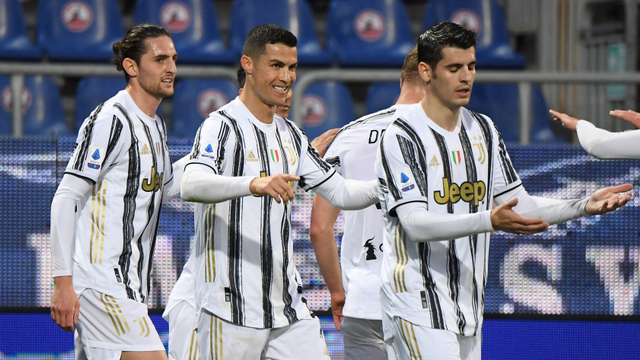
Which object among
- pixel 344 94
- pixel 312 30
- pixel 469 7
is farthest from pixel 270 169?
pixel 469 7

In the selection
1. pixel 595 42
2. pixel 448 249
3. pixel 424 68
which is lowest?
pixel 448 249

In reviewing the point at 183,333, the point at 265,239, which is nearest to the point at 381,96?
the point at 183,333

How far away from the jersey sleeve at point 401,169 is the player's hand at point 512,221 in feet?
1.31

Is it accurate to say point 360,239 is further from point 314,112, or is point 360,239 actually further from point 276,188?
point 314,112

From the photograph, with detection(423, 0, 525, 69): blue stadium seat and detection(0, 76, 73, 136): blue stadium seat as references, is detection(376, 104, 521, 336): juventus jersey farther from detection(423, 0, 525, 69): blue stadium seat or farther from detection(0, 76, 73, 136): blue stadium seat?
detection(423, 0, 525, 69): blue stadium seat

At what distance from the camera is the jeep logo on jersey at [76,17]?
8953mm

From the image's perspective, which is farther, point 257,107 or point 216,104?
point 216,104

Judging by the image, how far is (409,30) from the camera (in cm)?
933

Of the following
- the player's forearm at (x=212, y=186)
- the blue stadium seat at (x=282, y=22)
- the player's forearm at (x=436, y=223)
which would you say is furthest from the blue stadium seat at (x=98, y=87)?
the player's forearm at (x=436, y=223)

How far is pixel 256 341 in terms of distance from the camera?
12.2ft

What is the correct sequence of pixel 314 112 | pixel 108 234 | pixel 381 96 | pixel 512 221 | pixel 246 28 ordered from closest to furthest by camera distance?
pixel 512 221, pixel 108 234, pixel 314 112, pixel 381 96, pixel 246 28

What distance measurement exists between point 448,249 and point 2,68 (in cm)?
357

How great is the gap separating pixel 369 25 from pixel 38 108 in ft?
13.5

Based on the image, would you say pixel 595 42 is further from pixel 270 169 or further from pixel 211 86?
pixel 270 169
